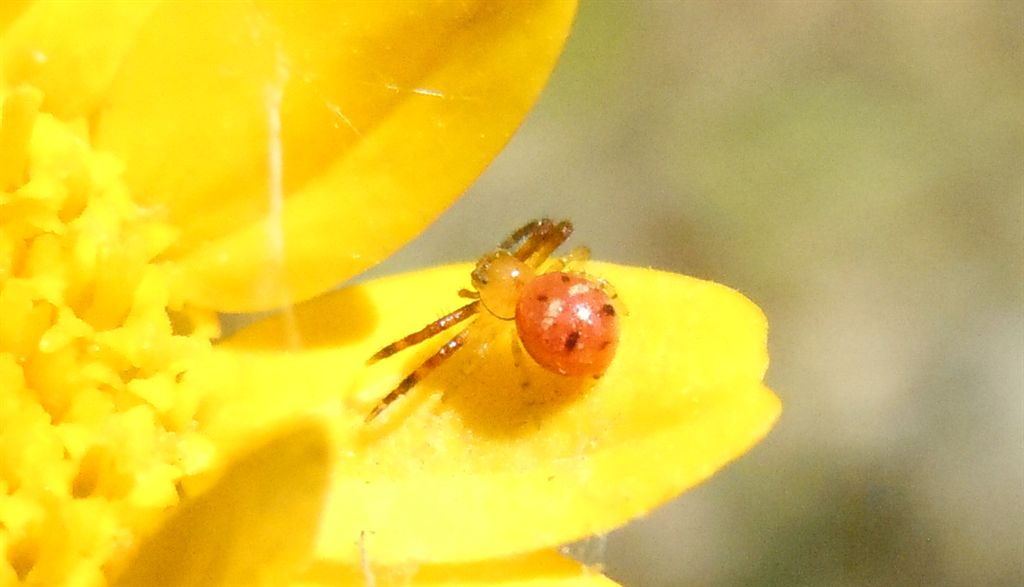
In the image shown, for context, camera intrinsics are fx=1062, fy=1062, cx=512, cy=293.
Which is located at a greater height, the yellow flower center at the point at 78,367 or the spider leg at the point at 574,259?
the spider leg at the point at 574,259

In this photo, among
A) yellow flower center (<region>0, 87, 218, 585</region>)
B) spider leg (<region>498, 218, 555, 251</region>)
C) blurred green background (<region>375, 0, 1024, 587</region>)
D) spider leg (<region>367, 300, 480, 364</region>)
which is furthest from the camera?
blurred green background (<region>375, 0, 1024, 587</region>)

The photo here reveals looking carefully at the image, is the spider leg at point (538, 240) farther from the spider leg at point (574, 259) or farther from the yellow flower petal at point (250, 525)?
the yellow flower petal at point (250, 525)

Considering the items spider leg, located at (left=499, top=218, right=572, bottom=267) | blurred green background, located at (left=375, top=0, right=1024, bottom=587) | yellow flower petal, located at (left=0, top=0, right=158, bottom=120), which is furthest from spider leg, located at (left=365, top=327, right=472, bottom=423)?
blurred green background, located at (left=375, top=0, right=1024, bottom=587)

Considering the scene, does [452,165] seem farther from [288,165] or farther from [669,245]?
[669,245]

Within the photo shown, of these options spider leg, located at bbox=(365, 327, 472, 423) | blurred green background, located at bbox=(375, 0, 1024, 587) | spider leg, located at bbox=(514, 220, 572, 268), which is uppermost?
blurred green background, located at bbox=(375, 0, 1024, 587)

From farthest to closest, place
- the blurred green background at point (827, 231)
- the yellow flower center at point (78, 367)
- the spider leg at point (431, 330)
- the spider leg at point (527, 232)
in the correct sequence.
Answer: the blurred green background at point (827, 231) < the spider leg at point (527, 232) < the spider leg at point (431, 330) < the yellow flower center at point (78, 367)

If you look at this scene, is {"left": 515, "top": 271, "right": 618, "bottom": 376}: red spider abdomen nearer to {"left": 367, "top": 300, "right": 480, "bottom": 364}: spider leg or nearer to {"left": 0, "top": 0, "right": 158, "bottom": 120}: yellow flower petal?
{"left": 367, "top": 300, "right": 480, "bottom": 364}: spider leg

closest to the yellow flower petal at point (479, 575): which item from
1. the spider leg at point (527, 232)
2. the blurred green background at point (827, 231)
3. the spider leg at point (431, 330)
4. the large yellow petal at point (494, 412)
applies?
the large yellow petal at point (494, 412)

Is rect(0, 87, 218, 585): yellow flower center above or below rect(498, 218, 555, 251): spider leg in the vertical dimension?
below

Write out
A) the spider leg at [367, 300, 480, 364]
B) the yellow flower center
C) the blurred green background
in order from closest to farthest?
the yellow flower center, the spider leg at [367, 300, 480, 364], the blurred green background

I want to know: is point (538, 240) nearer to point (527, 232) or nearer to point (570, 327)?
point (527, 232)
